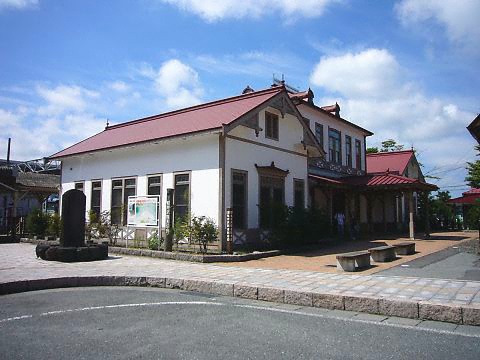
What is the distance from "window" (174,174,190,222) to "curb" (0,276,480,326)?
260 inches

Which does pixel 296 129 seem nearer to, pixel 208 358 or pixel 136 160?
pixel 136 160

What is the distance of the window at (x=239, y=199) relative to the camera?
1588cm

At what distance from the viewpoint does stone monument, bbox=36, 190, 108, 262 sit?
41.2ft

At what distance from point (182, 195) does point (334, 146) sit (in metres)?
13.8

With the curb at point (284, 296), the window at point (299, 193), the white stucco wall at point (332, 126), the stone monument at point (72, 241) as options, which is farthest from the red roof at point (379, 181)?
the curb at point (284, 296)

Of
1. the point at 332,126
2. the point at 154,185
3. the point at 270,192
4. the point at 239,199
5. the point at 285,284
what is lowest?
the point at 285,284

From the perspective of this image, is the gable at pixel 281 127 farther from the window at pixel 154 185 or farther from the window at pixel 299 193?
the window at pixel 154 185

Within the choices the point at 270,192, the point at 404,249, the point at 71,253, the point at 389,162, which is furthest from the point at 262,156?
the point at 389,162

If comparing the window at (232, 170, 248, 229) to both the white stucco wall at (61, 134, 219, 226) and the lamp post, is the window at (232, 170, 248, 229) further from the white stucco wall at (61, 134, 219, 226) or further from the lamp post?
the lamp post

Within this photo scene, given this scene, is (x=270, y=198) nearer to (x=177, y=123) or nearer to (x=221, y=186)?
(x=221, y=186)

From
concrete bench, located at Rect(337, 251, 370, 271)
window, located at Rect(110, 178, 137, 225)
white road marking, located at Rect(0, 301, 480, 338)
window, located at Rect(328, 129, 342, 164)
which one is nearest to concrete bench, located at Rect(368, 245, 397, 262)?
concrete bench, located at Rect(337, 251, 370, 271)

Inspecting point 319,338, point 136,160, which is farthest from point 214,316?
point 136,160

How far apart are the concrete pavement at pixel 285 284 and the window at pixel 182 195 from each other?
4212 millimetres

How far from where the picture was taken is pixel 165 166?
17016 mm
